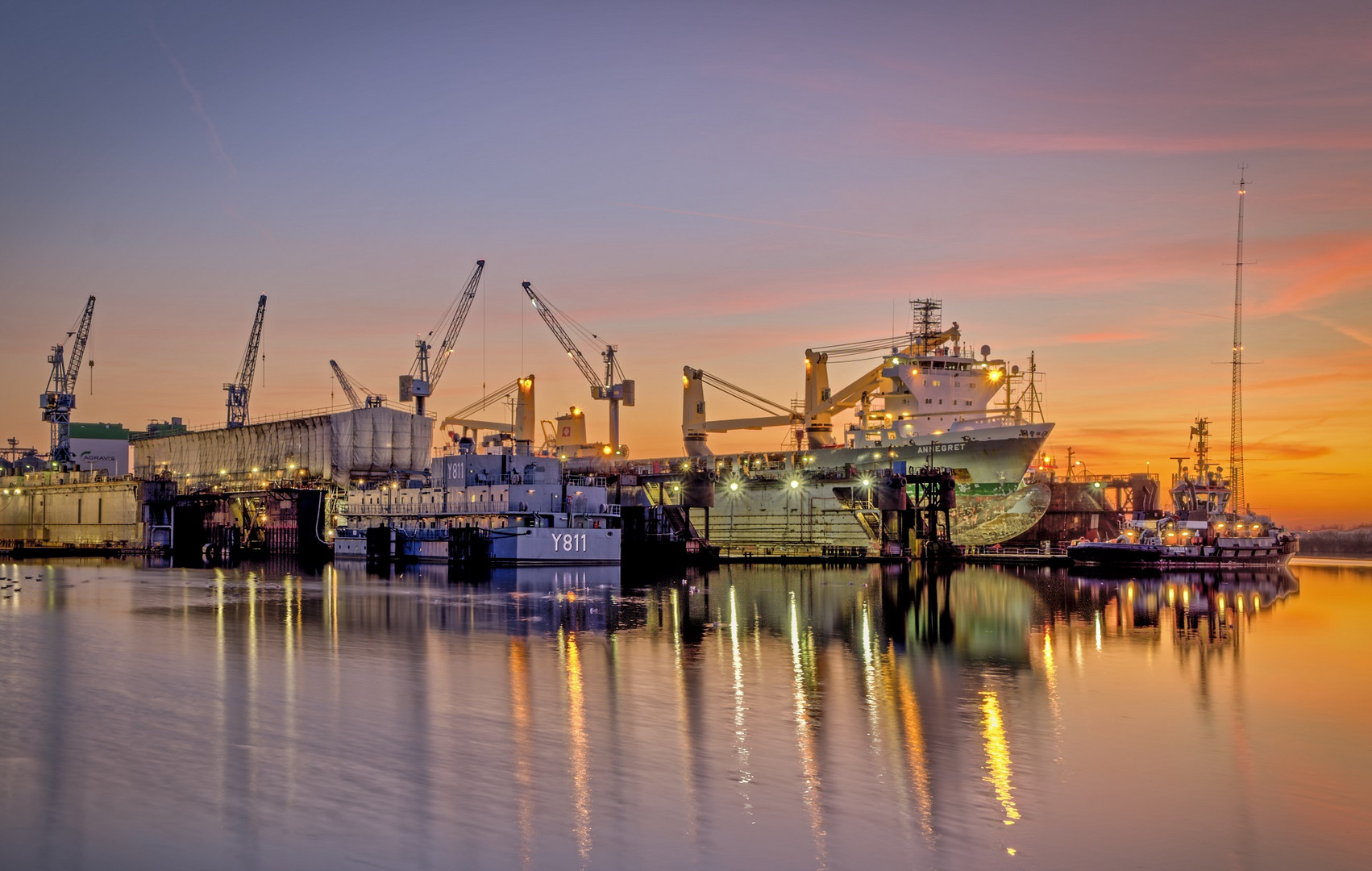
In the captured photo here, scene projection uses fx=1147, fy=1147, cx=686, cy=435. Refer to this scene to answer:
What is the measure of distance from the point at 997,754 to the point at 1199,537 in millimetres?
65628

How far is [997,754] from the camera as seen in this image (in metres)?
21.5

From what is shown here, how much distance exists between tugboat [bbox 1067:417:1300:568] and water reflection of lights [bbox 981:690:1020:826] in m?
54.7

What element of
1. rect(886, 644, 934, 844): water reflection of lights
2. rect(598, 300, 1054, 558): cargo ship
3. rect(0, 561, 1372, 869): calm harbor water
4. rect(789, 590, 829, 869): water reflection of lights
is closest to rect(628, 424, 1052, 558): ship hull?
rect(598, 300, 1054, 558): cargo ship

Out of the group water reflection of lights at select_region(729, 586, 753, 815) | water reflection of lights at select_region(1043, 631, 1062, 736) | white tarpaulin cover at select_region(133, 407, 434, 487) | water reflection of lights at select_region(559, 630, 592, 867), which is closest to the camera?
water reflection of lights at select_region(559, 630, 592, 867)

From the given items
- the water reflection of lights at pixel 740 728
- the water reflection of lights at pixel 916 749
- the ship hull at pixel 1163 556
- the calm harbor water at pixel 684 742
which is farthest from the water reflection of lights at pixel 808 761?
the ship hull at pixel 1163 556

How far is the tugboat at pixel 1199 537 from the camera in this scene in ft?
255

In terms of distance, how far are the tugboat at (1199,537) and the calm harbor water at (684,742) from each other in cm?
3118

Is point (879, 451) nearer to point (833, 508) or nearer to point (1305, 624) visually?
point (833, 508)

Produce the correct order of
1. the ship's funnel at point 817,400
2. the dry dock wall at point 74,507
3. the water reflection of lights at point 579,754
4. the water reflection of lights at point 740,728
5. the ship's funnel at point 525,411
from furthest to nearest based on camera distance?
the ship's funnel at point 525,411 < the dry dock wall at point 74,507 < the ship's funnel at point 817,400 < the water reflection of lights at point 740,728 < the water reflection of lights at point 579,754

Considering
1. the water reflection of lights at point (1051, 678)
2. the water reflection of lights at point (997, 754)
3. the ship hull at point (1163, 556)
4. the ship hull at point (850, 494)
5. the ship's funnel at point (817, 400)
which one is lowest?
the ship hull at point (1163, 556)

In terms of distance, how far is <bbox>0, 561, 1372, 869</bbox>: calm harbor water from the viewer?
16266mm

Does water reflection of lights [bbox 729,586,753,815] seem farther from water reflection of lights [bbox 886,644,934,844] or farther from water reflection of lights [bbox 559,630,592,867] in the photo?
water reflection of lights [bbox 886,644,934,844]

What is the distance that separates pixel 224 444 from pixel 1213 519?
4769 inches

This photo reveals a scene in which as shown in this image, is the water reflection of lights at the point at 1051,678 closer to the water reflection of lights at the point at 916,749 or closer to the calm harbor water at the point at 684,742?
the calm harbor water at the point at 684,742
